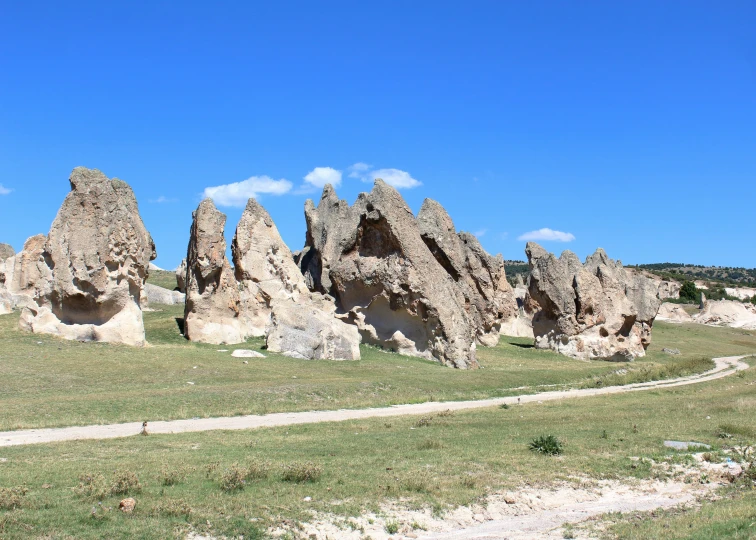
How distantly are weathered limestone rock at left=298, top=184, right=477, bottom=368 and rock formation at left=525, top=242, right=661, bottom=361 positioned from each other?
12.1 meters

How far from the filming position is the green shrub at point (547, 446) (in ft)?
42.1

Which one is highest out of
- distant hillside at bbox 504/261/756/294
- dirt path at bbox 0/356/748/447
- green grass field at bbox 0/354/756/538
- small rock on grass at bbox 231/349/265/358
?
distant hillside at bbox 504/261/756/294

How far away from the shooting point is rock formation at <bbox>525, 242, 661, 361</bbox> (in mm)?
46406

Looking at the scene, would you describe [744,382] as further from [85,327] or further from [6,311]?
[6,311]

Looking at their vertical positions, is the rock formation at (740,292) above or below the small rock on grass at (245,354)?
above

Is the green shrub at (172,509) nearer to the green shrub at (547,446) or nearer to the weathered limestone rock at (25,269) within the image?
the green shrub at (547,446)

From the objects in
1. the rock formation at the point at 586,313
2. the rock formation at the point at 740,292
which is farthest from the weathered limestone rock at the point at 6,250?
the rock formation at the point at 740,292

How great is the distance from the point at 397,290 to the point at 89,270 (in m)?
14.6

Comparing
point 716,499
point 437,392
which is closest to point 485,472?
point 716,499

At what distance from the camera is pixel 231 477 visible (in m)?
9.72

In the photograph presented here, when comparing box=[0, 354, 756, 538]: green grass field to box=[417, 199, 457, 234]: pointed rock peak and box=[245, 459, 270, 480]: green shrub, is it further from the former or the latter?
box=[417, 199, 457, 234]: pointed rock peak

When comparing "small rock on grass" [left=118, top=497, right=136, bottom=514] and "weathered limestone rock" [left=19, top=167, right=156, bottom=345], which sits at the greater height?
"weathered limestone rock" [left=19, top=167, right=156, bottom=345]

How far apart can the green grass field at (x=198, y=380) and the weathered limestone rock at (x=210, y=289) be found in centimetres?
136

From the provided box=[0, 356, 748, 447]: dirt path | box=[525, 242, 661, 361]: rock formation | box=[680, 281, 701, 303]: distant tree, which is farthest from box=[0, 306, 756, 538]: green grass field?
box=[680, 281, 701, 303]: distant tree
